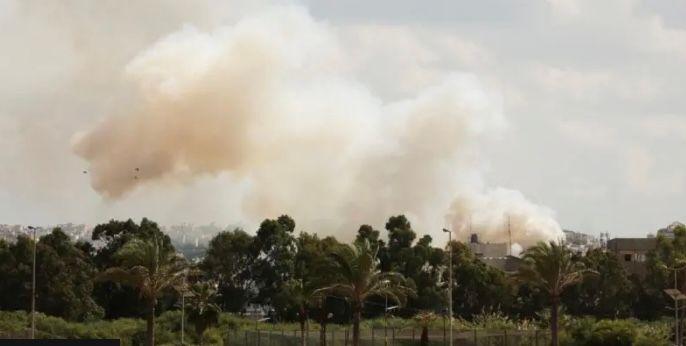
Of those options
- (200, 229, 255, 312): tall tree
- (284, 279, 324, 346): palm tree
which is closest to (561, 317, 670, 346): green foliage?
(284, 279, 324, 346): palm tree

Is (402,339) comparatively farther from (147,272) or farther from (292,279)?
(292,279)

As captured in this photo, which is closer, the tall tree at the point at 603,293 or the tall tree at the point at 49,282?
the tall tree at the point at 49,282

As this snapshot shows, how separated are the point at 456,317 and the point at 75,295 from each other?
1614 inches

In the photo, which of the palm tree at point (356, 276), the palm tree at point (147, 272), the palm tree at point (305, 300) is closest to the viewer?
the palm tree at point (356, 276)

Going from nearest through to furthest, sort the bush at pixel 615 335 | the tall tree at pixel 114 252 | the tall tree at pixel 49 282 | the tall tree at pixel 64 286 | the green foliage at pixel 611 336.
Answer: the green foliage at pixel 611 336
the bush at pixel 615 335
the tall tree at pixel 64 286
the tall tree at pixel 49 282
the tall tree at pixel 114 252

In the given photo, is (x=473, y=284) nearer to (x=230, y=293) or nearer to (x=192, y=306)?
(x=230, y=293)

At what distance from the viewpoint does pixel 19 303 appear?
126000 mm

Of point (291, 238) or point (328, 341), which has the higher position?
point (291, 238)

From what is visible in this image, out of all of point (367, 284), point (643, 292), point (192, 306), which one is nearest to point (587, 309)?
point (643, 292)

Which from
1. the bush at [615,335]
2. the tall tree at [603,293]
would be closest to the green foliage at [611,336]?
the bush at [615,335]

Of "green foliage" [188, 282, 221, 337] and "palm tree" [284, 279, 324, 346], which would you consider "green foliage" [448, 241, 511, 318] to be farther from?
"green foliage" [188, 282, 221, 337]

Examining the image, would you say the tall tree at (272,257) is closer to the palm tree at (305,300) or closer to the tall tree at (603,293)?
the palm tree at (305,300)

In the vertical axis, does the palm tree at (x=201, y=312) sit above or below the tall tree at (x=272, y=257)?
below

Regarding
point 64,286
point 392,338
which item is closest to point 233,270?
point 64,286
